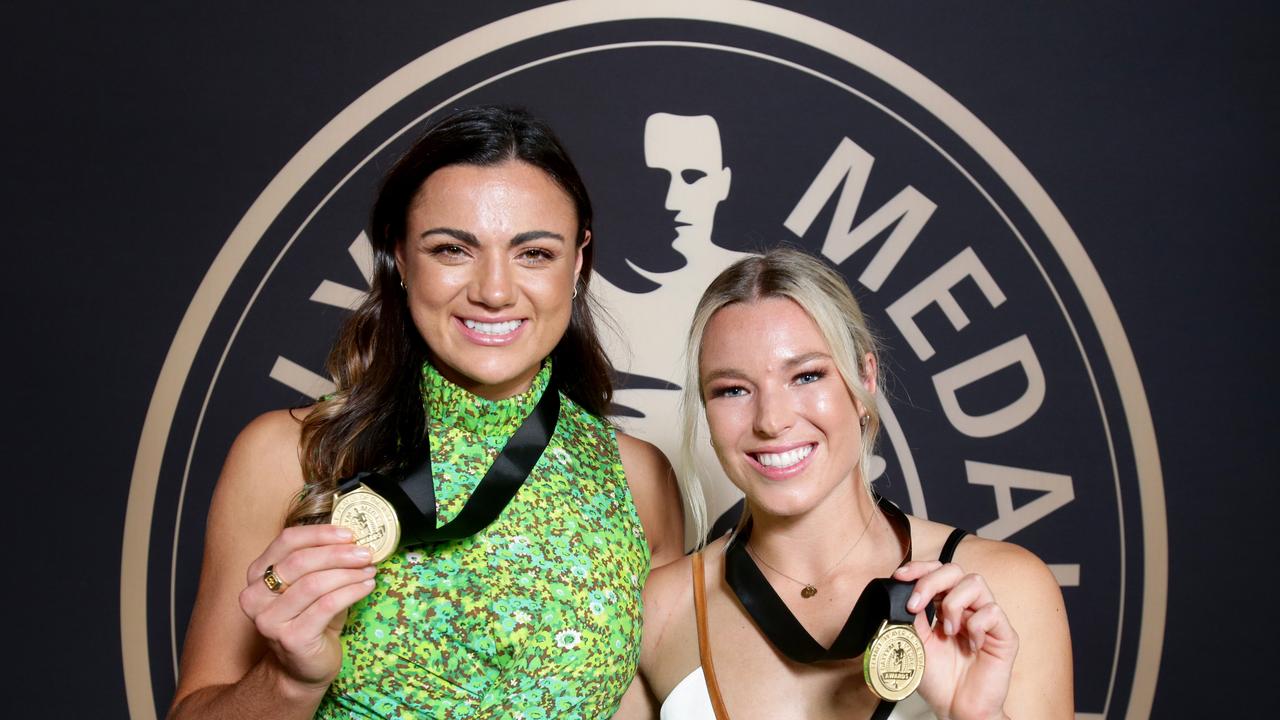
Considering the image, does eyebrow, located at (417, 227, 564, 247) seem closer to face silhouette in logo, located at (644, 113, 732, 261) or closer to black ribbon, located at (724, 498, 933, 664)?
black ribbon, located at (724, 498, 933, 664)

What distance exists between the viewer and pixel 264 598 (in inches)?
60.5

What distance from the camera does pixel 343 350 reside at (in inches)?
80.8

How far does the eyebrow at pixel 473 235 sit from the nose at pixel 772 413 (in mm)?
484

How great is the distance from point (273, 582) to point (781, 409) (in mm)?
902

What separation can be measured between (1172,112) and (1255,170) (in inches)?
10.7

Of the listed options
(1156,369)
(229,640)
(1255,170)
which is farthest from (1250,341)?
(229,640)

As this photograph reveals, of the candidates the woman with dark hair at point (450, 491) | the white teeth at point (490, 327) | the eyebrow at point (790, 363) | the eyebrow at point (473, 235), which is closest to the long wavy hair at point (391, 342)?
the woman with dark hair at point (450, 491)

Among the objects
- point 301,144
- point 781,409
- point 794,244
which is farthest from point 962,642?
point 301,144

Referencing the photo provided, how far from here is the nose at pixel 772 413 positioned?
189cm

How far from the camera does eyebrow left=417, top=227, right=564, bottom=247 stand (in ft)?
6.04

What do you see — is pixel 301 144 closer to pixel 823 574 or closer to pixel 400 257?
pixel 400 257

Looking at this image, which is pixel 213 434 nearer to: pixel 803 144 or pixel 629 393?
pixel 629 393

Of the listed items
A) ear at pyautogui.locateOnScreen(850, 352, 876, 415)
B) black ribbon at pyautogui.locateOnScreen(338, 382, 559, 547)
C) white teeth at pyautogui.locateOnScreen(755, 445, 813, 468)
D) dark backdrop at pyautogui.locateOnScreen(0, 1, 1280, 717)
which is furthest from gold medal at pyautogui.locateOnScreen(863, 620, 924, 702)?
dark backdrop at pyautogui.locateOnScreen(0, 1, 1280, 717)

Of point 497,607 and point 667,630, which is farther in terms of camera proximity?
point 667,630
